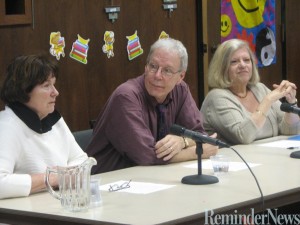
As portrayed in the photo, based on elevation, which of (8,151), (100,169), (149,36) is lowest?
(100,169)

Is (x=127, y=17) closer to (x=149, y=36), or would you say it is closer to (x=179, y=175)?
(x=149, y=36)

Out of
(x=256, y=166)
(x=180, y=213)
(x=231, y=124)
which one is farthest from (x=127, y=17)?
(x=180, y=213)

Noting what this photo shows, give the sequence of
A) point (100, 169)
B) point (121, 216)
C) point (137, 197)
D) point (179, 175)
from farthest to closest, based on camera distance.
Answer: point (100, 169), point (179, 175), point (137, 197), point (121, 216)

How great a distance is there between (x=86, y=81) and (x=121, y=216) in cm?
279

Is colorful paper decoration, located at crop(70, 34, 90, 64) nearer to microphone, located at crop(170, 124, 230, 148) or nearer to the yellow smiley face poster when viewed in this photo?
the yellow smiley face poster

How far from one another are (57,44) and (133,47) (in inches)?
30.7

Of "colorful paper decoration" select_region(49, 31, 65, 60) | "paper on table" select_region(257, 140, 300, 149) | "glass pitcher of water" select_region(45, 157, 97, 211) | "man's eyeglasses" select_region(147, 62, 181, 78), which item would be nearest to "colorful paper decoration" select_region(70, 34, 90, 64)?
"colorful paper decoration" select_region(49, 31, 65, 60)

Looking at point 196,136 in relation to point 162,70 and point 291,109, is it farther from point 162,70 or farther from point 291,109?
point 291,109

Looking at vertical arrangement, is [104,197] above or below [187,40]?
below

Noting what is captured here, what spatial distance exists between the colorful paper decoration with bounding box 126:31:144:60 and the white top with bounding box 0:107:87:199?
2279mm

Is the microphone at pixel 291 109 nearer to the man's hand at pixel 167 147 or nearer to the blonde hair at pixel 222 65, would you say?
the man's hand at pixel 167 147

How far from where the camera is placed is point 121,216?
266cm

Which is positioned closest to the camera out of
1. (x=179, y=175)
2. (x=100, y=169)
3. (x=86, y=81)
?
(x=179, y=175)

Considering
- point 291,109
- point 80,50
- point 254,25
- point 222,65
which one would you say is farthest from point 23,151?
point 254,25
